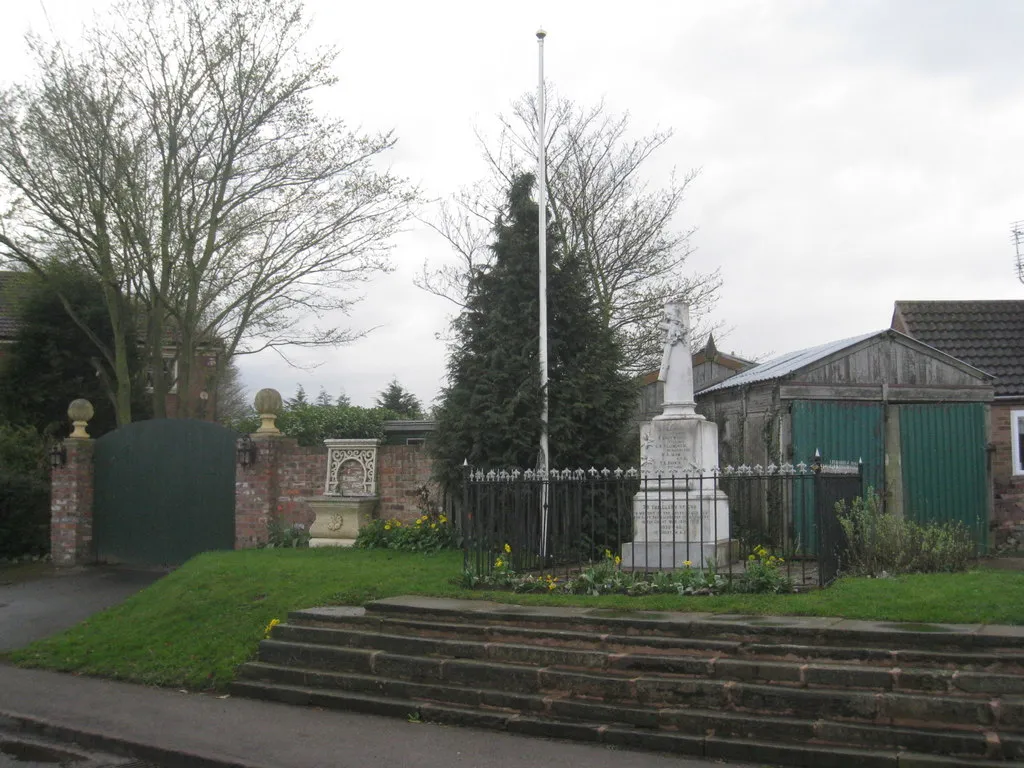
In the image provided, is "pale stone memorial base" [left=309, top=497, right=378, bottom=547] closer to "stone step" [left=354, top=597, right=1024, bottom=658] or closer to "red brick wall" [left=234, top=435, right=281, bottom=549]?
"red brick wall" [left=234, top=435, right=281, bottom=549]

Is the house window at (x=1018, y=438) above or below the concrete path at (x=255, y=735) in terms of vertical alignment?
above

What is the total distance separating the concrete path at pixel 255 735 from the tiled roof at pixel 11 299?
15.0m

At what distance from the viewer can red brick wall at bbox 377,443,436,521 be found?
597 inches

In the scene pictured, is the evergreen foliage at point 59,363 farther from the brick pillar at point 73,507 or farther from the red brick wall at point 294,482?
the red brick wall at point 294,482

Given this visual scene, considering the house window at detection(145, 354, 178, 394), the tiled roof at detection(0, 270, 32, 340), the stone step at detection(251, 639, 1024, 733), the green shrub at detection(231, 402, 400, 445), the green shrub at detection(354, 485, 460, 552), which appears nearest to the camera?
the stone step at detection(251, 639, 1024, 733)

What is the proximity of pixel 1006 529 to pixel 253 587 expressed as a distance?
452 inches

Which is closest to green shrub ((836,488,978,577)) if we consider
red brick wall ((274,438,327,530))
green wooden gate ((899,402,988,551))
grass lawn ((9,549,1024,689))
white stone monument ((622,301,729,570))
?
grass lawn ((9,549,1024,689))

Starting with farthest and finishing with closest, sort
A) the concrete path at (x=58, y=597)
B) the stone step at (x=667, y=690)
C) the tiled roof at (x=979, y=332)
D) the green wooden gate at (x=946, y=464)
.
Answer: the tiled roof at (x=979, y=332) → the green wooden gate at (x=946, y=464) → the concrete path at (x=58, y=597) → the stone step at (x=667, y=690)

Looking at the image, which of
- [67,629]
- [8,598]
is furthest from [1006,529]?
[8,598]

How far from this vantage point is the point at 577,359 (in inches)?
572

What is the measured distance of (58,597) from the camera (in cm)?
1359

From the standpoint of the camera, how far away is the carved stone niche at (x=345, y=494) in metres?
14.9

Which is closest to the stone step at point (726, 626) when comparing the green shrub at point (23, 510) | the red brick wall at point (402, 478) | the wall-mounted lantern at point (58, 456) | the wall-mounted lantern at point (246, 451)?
the red brick wall at point (402, 478)

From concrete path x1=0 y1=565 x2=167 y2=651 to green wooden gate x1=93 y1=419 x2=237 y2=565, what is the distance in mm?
558
